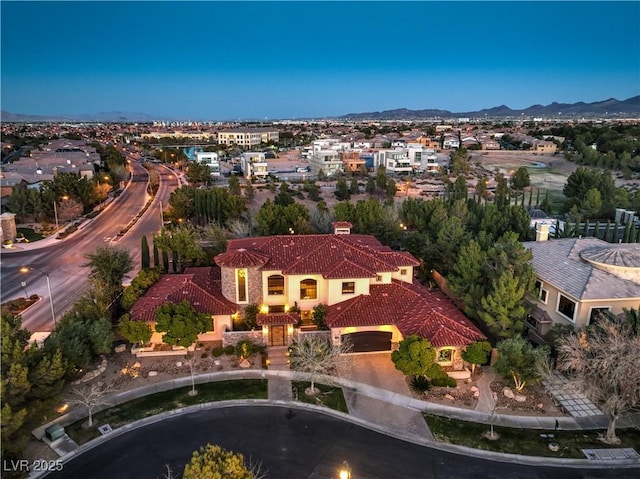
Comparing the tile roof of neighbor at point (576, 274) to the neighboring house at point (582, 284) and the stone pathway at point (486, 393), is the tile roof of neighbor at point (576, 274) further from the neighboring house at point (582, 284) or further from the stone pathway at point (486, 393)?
the stone pathway at point (486, 393)

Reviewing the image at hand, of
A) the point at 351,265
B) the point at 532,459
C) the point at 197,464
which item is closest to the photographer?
the point at 197,464

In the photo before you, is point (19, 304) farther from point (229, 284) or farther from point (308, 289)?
point (308, 289)

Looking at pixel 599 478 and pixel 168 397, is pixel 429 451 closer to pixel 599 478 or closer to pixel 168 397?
pixel 599 478

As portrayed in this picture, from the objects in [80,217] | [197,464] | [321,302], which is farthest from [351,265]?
[80,217]

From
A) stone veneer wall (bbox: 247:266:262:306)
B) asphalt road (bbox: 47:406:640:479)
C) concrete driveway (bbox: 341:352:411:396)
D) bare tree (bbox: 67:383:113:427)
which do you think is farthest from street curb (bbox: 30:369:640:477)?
stone veneer wall (bbox: 247:266:262:306)

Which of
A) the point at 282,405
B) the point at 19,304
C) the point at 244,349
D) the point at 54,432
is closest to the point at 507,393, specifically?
the point at 282,405
